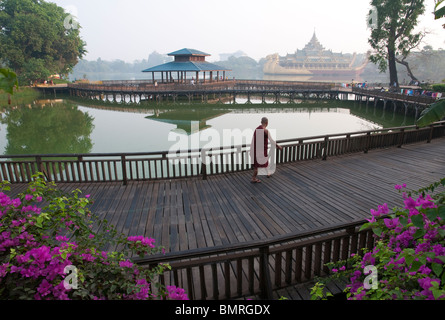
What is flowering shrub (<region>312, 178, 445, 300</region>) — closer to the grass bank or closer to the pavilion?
the pavilion

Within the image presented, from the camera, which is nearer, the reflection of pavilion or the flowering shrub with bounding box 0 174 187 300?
the flowering shrub with bounding box 0 174 187 300

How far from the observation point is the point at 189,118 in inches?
1243

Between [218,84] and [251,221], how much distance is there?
4293cm

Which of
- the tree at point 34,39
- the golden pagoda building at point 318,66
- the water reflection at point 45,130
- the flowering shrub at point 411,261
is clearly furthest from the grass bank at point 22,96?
the golden pagoda building at point 318,66

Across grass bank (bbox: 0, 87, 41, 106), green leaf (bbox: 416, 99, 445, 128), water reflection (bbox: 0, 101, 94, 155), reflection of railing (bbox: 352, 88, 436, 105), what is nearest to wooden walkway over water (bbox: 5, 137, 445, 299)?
green leaf (bbox: 416, 99, 445, 128)

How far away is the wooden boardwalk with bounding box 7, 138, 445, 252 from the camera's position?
223 inches

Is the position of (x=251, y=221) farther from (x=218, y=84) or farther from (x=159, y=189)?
(x=218, y=84)

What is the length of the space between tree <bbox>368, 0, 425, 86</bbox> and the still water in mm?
7645

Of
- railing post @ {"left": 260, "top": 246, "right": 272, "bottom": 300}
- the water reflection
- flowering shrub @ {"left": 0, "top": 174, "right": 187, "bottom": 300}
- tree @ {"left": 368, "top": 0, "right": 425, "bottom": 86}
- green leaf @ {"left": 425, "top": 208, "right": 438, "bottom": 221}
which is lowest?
the water reflection

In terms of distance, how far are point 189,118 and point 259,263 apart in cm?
2872

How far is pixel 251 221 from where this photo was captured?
599cm

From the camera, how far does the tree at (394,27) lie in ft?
113

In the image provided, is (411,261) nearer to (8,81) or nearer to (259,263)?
(259,263)

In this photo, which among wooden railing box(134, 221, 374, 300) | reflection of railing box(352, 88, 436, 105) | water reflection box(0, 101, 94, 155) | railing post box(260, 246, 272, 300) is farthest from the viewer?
reflection of railing box(352, 88, 436, 105)
